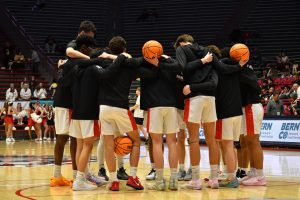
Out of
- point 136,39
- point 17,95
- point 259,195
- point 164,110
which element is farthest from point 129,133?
point 136,39

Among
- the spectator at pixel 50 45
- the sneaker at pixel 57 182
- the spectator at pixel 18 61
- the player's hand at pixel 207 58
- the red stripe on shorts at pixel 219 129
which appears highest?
the spectator at pixel 50 45

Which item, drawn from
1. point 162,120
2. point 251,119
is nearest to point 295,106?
point 251,119

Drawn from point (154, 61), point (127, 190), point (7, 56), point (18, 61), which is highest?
point (7, 56)

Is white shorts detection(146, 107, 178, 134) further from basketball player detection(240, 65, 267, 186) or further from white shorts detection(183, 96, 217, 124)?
basketball player detection(240, 65, 267, 186)

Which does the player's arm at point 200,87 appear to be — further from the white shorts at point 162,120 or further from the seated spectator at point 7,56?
the seated spectator at point 7,56

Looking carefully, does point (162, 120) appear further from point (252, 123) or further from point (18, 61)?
point (18, 61)

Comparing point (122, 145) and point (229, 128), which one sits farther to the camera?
point (229, 128)

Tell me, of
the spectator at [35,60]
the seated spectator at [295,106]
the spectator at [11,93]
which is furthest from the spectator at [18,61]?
the seated spectator at [295,106]

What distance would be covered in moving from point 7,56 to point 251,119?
22.7 meters

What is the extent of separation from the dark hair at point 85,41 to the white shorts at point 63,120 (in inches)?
38.3

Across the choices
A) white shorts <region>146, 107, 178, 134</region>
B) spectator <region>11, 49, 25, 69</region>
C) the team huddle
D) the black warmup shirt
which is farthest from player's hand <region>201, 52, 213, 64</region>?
spectator <region>11, 49, 25, 69</region>

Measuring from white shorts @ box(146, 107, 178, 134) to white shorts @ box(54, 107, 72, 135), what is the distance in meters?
1.29

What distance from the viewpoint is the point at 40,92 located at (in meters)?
27.0

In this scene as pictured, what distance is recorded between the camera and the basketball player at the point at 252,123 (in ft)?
28.2
